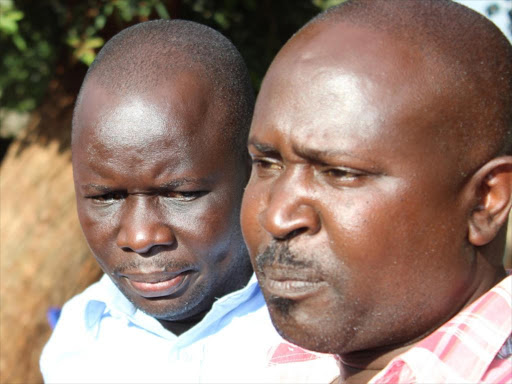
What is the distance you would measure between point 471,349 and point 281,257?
509 millimetres

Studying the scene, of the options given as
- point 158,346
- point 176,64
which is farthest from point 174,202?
point 158,346

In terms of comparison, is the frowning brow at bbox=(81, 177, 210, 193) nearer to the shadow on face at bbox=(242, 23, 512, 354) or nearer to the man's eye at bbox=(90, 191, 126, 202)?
the man's eye at bbox=(90, 191, 126, 202)

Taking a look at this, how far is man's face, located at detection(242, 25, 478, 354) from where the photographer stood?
173cm

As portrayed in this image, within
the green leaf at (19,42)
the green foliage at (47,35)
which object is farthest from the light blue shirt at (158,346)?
the green leaf at (19,42)

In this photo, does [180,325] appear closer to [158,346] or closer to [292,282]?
[158,346]

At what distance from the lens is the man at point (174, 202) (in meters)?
2.48

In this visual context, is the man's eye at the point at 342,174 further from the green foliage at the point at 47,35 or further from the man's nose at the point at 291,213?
the green foliage at the point at 47,35

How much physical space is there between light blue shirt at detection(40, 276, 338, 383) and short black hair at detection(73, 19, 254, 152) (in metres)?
0.66

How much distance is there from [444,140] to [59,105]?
4109 millimetres

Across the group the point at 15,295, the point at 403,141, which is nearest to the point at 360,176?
the point at 403,141

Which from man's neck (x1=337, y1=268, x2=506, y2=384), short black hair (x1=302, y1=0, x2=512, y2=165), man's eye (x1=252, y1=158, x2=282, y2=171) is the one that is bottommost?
man's neck (x1=337, y1=268, x2=506, y2=384)

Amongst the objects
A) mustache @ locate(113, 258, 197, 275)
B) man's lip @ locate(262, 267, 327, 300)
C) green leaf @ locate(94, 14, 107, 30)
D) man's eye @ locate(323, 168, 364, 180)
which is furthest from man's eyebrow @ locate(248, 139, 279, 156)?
green leaf @ locate(94, 14, 107, 30)

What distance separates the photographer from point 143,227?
8.09 feet

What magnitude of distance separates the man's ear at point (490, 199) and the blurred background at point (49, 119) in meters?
2.99
